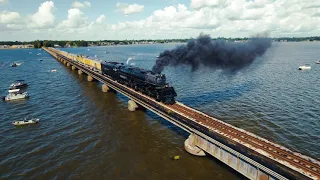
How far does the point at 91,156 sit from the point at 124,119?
41.9 ft

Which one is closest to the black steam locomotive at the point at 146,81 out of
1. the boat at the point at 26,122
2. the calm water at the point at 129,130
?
the calm water at the point at 129,130

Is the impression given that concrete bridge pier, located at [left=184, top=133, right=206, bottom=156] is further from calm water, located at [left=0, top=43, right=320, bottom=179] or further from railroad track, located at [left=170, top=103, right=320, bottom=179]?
railroad track, located at [left=170, top=103, right=320, bottom=179]

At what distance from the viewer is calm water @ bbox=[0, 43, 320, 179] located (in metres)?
26.1

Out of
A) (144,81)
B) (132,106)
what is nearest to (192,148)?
(144,81)

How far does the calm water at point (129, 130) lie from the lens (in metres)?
26.1

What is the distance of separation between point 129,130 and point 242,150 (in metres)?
20.2

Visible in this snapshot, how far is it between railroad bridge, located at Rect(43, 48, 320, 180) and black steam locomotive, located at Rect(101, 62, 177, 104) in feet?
11.8

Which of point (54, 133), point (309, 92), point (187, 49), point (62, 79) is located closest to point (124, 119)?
point (54, 133)

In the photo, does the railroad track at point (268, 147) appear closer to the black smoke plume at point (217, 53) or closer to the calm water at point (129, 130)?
the calm water at point (129, 130)

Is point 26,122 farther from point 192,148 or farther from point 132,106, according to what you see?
point 192,148

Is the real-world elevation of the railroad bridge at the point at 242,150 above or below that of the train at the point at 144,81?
→ below

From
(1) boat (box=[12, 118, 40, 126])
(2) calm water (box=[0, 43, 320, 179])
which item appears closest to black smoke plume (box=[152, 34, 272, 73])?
(2) calm water (box=[0, 43, 320, 179])

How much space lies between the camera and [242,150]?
21.7 metres

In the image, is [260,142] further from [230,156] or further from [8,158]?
[8,158]
